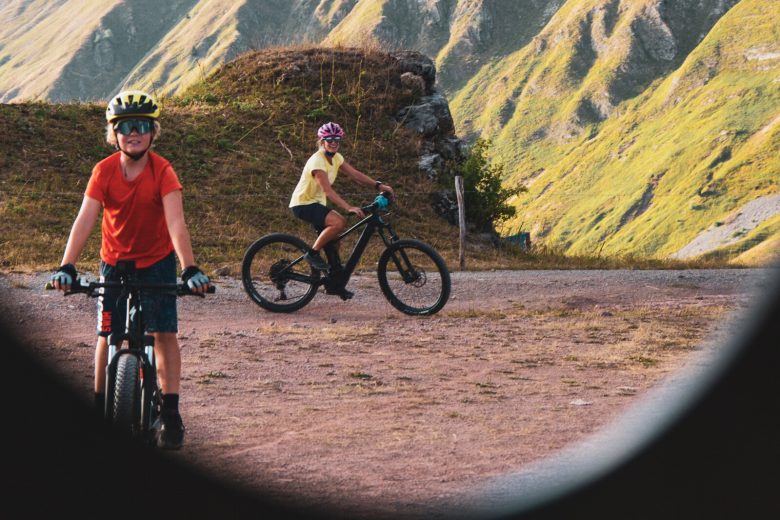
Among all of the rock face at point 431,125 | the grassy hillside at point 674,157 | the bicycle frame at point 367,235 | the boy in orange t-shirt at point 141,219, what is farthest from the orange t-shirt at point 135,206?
the grassy hillside at point 674,157

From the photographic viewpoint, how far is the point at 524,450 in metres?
5.29

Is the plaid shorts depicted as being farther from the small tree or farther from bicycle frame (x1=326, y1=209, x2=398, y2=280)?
the small tree

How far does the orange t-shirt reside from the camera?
15.6 feet

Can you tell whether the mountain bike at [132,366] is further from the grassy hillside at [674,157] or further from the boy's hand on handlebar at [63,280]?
the grassy hillside at [674,157]

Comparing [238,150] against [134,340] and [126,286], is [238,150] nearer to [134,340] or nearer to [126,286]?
[134,340]

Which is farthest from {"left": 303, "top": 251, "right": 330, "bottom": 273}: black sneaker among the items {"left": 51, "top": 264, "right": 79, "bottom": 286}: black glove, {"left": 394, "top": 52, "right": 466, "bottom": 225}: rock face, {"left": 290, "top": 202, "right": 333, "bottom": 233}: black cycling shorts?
{"left": 394, "top": 52, "right": 466, "bottom": 225}: rock face

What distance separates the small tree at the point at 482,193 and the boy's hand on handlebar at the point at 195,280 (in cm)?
1680

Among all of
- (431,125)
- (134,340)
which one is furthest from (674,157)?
(134,340)

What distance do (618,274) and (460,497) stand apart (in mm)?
11947

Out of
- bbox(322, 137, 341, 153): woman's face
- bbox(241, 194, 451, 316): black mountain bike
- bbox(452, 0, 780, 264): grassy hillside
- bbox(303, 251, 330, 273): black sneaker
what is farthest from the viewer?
bbox(452, 0, 780, 264): grassy hillside

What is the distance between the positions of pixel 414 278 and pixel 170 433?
6.23 m

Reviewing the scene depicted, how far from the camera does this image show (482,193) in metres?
21.4

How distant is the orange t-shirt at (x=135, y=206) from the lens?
4.76m

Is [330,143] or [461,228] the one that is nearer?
[330,143]
